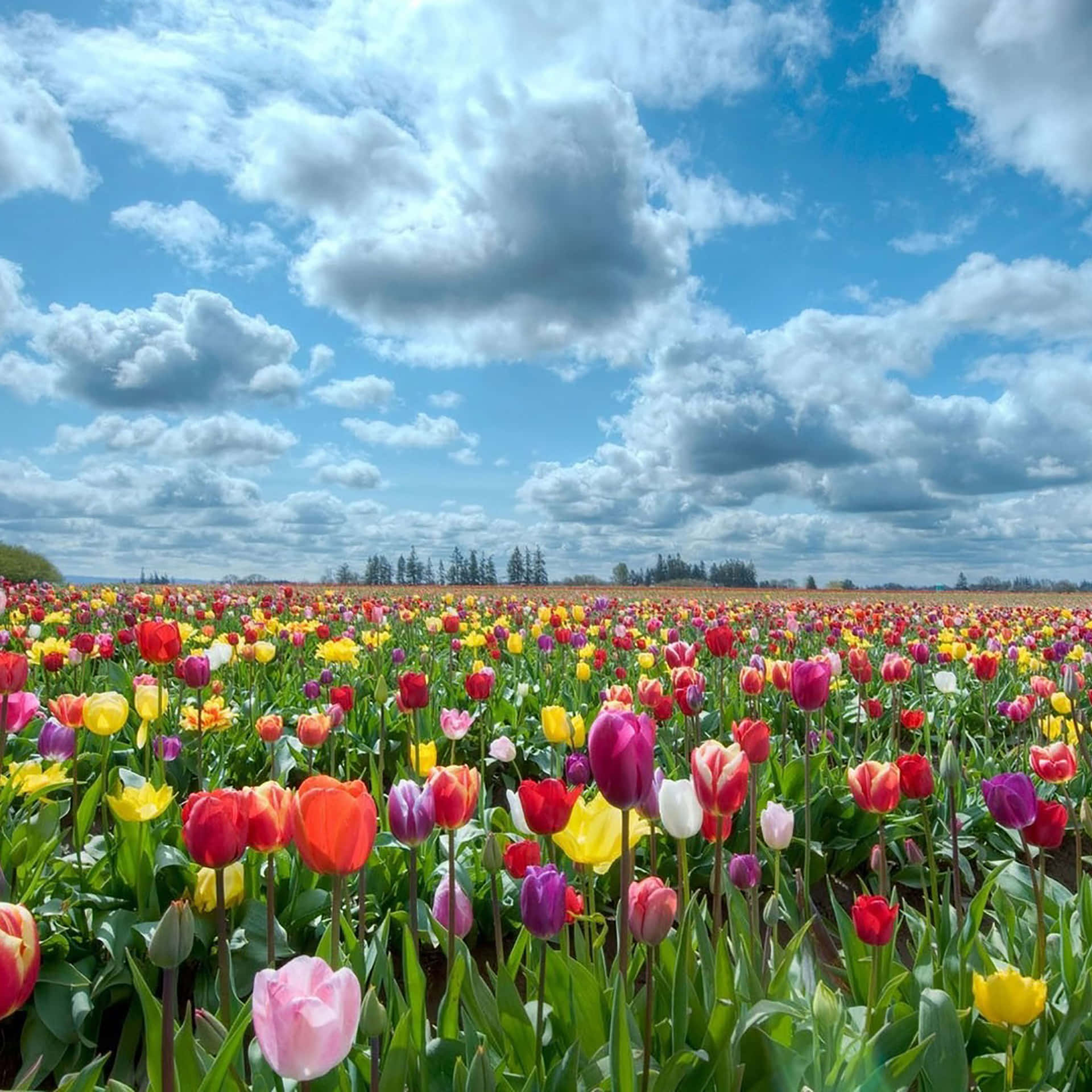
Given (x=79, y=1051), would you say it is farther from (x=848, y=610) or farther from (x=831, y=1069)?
(x=848, y=610)

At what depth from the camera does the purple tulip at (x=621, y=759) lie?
160 cm

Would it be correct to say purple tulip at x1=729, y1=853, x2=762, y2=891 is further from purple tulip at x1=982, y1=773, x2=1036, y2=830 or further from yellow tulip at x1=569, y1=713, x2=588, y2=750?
yellow tulip at x1=569, y1=713, x2=588, y2=750

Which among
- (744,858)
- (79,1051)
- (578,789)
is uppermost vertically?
(578,789)

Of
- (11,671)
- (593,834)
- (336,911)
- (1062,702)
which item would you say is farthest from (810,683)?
(11,671)

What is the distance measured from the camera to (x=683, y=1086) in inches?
72.9

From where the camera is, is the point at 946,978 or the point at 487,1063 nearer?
the point at 487,1063

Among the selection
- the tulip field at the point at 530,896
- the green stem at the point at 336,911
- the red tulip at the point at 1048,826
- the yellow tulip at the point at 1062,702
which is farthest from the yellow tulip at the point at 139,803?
the yellow tulip at the point at 1062,702

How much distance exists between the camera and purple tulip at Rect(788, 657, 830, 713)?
2986 mm

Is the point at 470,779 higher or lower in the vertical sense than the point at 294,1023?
higher

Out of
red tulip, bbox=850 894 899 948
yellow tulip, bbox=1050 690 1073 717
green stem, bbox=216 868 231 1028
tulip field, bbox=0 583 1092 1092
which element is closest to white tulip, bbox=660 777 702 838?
tulip field, bbox=0 583 1092 1092

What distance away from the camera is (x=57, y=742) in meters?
3.38

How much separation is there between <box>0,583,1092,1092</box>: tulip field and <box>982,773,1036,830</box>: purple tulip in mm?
12

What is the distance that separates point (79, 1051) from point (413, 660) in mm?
5138

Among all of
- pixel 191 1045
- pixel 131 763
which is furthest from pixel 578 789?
pixel 131 763
